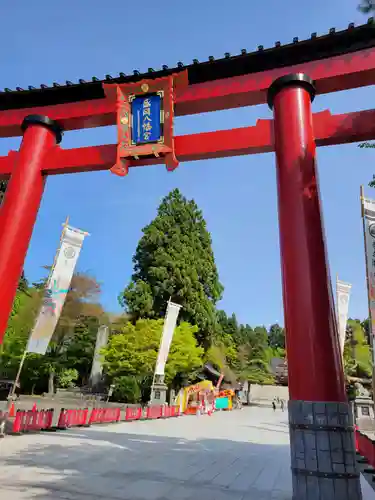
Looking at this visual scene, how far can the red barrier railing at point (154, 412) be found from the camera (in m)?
21.4

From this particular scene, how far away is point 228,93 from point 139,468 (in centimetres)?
799

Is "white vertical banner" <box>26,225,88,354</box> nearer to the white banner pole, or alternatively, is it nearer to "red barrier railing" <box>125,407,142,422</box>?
the white banner pole

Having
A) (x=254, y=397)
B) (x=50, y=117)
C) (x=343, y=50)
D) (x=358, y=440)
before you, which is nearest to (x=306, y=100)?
(x=343, y=50)

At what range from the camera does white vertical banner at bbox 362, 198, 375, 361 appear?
→ 6.65 metres

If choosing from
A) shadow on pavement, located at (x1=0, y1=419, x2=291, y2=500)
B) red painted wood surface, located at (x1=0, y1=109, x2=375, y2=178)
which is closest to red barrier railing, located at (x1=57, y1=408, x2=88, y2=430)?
shadow on pavement, located at (x1=0, y1=419, x2=291, y2=500)

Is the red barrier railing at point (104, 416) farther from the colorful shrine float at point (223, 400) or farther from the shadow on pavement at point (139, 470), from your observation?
the colorful shrine float at point (223, 400)

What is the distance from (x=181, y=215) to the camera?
37938mm

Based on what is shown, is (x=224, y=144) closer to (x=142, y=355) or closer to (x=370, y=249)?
(x=370, y=249)

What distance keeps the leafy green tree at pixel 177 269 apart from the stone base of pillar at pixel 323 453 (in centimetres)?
2671

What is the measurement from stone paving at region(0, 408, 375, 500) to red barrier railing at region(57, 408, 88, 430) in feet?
2.61

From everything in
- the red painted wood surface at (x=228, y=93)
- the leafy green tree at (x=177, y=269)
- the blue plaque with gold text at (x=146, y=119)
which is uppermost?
the leafy green tree at (x=177, y=269)

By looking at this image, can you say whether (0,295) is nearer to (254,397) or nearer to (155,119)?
(155,119)

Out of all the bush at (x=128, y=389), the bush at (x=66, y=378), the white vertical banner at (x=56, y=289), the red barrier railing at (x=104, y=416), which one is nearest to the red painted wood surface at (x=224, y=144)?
the white vertical banner at (x=56, y=289)

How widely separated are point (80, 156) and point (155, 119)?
74.8 inches
